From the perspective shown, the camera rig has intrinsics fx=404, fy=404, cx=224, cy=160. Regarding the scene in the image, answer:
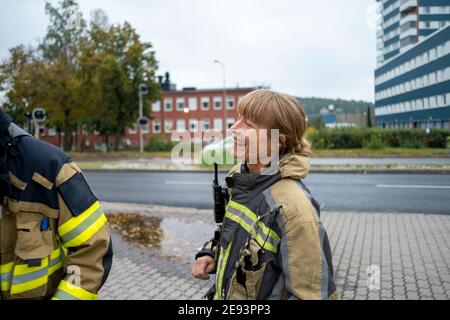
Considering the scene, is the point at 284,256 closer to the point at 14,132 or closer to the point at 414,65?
the point at 14,132

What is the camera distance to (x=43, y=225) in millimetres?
1687

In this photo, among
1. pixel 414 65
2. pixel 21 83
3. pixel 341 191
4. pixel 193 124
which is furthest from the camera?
pixel 193 124

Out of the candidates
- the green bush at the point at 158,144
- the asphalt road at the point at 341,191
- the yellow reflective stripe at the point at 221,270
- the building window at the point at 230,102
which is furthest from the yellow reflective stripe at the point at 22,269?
the building window at the point at 230,102

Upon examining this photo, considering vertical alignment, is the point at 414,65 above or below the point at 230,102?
below

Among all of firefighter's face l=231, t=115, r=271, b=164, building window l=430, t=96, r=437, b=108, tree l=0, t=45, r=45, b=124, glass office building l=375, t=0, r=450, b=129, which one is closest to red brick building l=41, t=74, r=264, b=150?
tree l=0, t=45, r=45, b=124

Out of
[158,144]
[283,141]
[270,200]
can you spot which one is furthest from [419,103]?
[158,144]

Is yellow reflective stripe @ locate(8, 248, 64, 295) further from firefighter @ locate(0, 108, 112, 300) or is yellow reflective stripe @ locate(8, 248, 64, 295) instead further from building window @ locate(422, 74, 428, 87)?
Answer: building window @ locate(422, 74, 428, 87)

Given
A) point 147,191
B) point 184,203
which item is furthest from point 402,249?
point 147,191

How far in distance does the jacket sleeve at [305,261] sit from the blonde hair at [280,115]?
392 mm

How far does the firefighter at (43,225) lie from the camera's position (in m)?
1.64

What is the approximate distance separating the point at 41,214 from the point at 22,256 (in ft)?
0.59

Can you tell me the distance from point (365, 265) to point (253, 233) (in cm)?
378

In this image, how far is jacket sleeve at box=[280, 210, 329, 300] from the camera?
1606 mm
